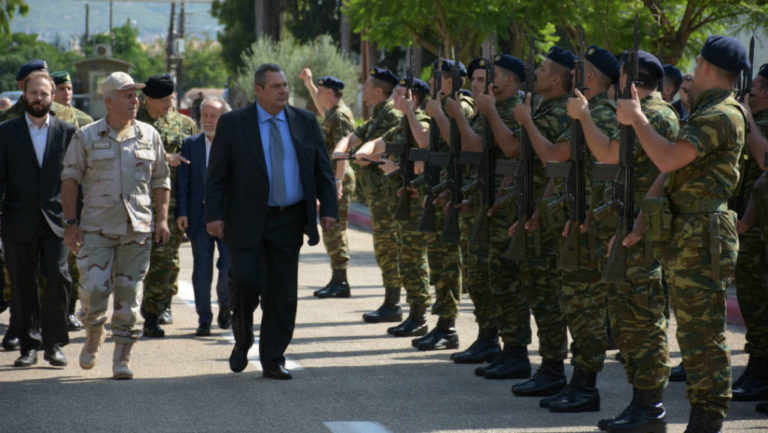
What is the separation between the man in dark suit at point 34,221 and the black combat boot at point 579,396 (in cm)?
375

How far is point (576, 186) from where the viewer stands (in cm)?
671

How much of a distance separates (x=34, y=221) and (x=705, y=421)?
16.5ft

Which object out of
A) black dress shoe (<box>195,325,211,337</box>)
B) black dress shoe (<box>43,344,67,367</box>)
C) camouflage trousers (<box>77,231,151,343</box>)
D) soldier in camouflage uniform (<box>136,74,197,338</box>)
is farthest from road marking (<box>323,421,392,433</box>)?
soldier in camouflage uniform (<box>136,74,197,338</box>)

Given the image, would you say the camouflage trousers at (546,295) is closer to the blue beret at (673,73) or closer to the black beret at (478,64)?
the black beret at (478,64)

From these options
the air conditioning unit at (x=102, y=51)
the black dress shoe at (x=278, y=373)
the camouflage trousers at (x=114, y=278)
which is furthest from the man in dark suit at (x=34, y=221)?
the air conditioning unit at (x=102, y=51)

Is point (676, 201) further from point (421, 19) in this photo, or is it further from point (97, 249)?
point (421, 19)

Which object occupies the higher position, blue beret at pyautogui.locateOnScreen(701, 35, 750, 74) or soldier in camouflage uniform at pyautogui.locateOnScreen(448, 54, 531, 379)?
blue beret at pyautogui.locateOnScreen(701, 35, 750, 74)

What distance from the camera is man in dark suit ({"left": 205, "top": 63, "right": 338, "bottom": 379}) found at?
25.8ft

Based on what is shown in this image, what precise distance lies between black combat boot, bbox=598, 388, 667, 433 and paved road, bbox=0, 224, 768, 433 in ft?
0.83

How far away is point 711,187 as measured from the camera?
5.82 m

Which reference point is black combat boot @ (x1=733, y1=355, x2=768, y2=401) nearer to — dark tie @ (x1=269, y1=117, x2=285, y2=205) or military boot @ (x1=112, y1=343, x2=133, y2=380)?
dark tie @ (x1=269, y1=117, x2=285, y2=205)

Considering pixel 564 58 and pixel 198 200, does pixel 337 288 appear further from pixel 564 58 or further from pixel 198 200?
pixel 564 58

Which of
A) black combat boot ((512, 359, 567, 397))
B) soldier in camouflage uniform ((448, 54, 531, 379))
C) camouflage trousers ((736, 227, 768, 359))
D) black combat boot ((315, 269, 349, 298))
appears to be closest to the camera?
black combat boot ((512, 359, 567, 397))

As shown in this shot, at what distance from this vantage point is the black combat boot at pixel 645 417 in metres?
6.25
